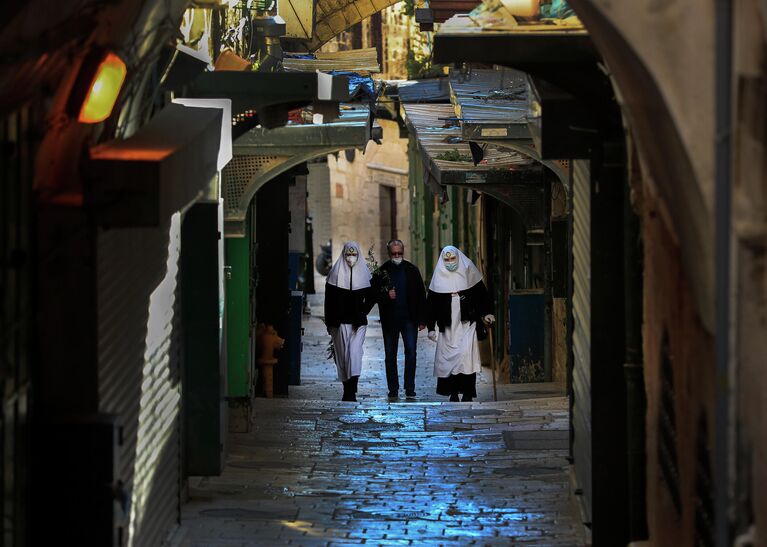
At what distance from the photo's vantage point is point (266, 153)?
12.8m

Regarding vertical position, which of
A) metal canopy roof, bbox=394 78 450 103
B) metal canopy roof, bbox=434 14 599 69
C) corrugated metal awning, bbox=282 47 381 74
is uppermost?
corrugated metal awning, bbox=282 47 381 74

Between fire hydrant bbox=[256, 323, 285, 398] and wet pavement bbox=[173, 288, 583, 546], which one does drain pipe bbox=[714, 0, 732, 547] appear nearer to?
wet pavement bbox=[173, 288, 583, 546]

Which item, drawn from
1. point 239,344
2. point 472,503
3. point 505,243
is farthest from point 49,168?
point 505,243

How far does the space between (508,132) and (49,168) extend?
7.83 m

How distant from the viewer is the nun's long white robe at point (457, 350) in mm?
15359

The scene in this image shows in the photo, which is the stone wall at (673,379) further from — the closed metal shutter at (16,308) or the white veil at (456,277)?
the white veil at (456,277)

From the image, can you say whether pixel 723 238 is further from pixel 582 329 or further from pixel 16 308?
pixel 582 329

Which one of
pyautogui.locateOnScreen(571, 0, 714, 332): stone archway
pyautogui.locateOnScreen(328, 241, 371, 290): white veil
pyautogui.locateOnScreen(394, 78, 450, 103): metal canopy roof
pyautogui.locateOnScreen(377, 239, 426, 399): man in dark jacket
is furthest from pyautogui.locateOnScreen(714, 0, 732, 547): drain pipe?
pyautogui.locateOnScreen(394, 78, 450, 103): metal canopy roof

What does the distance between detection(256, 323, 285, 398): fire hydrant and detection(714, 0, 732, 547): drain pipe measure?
391 inches

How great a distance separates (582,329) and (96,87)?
3446 millimetres

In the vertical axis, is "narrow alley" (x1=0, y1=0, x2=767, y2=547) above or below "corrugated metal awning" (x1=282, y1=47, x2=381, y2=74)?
below

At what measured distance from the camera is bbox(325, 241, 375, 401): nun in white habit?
15.4m

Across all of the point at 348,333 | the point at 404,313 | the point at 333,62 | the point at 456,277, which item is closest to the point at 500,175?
the point at 456,277

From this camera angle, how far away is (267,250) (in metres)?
15.8
